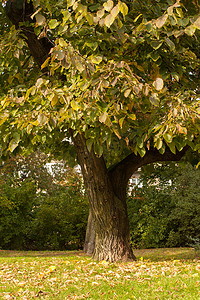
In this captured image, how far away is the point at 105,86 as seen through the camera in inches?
144

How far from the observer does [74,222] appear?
43.5 ft

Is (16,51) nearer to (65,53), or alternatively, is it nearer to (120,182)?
(65,53)

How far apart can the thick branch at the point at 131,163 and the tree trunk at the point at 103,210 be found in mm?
238

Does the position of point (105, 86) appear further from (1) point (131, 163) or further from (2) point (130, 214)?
(2) point (130, 214)

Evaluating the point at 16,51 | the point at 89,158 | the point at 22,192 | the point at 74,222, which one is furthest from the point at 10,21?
the point at 74,222

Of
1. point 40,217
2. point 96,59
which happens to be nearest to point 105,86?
point 96,59

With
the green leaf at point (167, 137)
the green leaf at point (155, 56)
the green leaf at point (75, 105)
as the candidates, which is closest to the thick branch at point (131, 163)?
the green leaf at point (155, 56)

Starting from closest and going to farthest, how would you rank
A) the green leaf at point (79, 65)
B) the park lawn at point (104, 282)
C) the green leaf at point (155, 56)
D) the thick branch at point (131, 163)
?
the green leaf at point (79, 65)
the park lawn at point (104, 282)
the green leaf at point (155, 56)
the thick branch at point (131, 163)

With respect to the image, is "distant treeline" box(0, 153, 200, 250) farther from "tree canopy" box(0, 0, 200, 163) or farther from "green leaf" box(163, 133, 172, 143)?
"green leaf" box(163, 133, 172, 143)

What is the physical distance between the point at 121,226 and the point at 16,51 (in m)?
3.39

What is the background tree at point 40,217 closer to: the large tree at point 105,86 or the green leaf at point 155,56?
the large tree at point 105,86

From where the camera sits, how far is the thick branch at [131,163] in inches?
256

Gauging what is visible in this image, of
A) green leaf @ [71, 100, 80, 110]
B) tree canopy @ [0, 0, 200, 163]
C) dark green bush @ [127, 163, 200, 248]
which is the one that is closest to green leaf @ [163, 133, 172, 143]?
tree canopy @ [0, 0, 200, 163]

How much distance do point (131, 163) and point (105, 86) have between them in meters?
3.22
